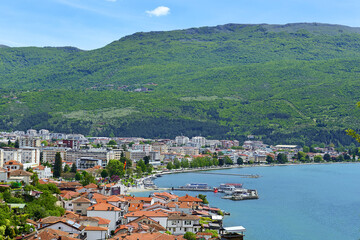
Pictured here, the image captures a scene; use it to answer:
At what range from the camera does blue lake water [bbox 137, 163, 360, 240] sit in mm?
34594

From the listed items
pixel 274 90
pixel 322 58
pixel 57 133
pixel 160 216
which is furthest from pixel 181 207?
pixel 322 58

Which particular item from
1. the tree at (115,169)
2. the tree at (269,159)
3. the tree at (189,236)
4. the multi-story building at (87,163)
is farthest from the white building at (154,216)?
the tree at (269,159)

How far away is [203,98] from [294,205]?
10618 centimetres

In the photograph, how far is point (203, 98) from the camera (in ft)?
499

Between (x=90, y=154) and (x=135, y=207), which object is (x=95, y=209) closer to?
(x=135, y=207)

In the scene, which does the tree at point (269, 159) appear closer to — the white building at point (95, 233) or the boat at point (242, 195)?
the boat at point (242, 195)

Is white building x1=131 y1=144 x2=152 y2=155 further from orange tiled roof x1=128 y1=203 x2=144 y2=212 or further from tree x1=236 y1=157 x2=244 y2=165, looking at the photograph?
orange tiled roof x1=128 y1=203 x2=144 y2=212

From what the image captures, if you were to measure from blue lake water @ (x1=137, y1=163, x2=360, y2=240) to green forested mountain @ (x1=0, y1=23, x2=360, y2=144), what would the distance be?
55734 millimetres

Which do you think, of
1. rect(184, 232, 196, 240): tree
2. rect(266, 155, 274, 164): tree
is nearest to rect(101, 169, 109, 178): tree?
rect(184, 232, 196, 240): tree

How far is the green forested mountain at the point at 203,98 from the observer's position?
132 m

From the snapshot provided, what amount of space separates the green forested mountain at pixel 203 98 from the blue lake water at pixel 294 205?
2194 inches

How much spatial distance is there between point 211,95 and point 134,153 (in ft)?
224

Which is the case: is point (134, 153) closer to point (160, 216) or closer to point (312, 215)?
point (312, 215)

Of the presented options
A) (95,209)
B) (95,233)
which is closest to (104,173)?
(95,209)
